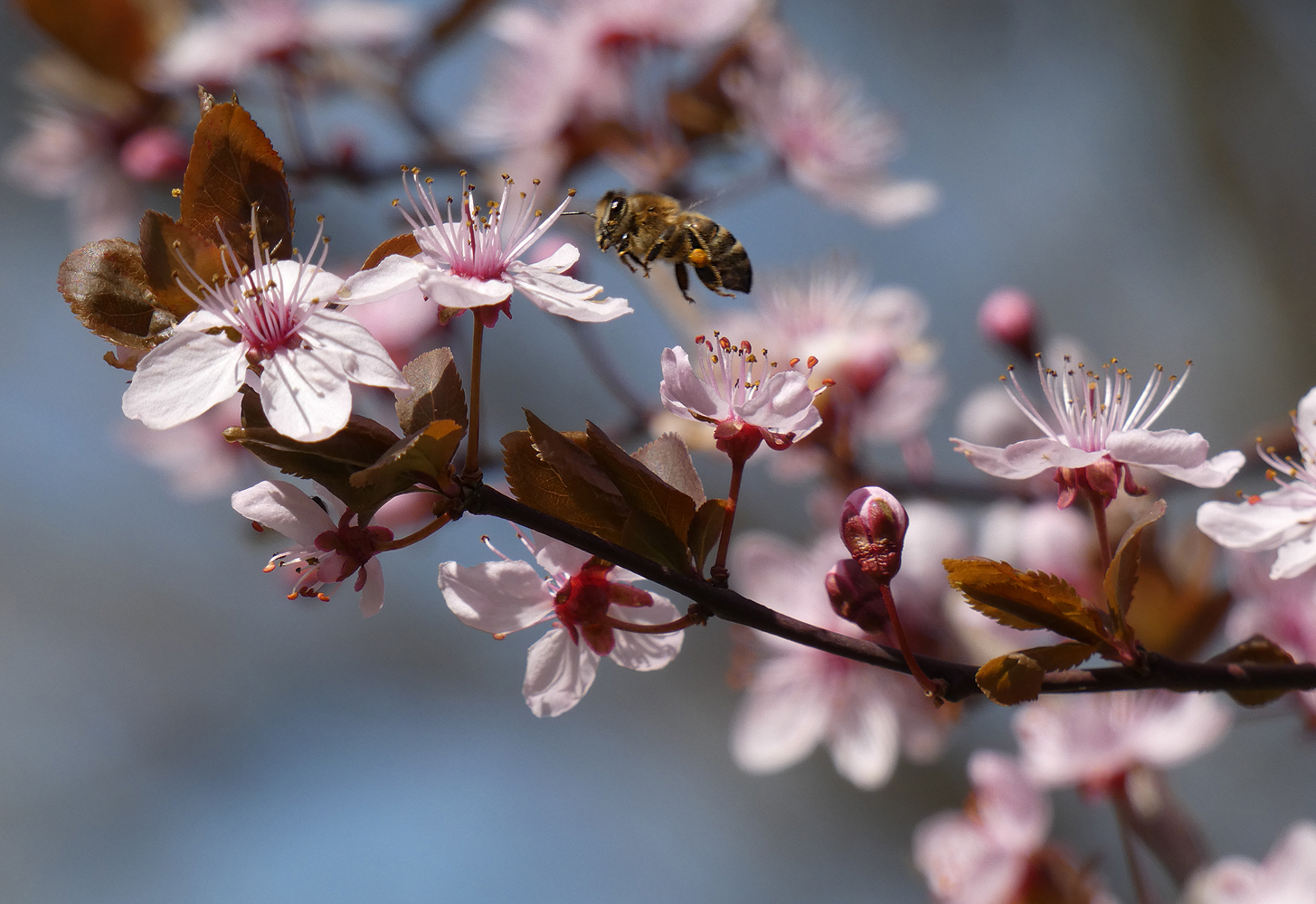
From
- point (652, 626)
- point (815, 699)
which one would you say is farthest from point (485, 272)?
point (815, 699)

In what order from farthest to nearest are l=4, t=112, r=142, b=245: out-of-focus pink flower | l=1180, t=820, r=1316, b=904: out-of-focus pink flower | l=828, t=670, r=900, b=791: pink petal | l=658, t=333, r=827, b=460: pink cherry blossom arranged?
l=4, t=112, r=142, b=245: out-of-focus pink flower
l=828, t=670, r=900, b=791: pink petal
l=1180, t=820, r=1316, b=904: out-of-focus pink flower
l=658, t=333, r=827, b=460: pink cherry blossom

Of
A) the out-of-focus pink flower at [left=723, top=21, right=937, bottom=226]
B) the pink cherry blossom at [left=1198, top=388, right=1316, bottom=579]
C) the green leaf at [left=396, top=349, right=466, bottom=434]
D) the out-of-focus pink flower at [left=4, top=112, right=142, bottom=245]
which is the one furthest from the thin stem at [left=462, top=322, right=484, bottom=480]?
the out-of-focus pink flower at [left=4, top=112, right=142, bottom=245]

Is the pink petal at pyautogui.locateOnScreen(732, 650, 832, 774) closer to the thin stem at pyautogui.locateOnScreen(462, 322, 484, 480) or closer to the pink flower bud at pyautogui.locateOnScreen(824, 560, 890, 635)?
the pink flower bud at pyautogui.locateOnScreen(824, 560, 890, 635)

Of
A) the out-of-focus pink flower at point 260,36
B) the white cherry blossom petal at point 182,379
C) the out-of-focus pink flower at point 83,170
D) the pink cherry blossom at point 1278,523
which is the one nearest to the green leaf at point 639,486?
the white cherry blossom petal at point 182,379

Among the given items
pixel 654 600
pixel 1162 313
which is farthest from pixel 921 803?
pixel 654 600

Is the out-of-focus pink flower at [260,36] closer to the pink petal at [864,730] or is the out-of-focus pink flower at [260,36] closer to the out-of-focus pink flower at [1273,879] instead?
the pink petal at [864,730]

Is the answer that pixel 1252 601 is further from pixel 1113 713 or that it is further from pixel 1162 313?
pixel 1162 313

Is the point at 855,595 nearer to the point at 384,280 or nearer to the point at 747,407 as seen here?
the point at 747,407
